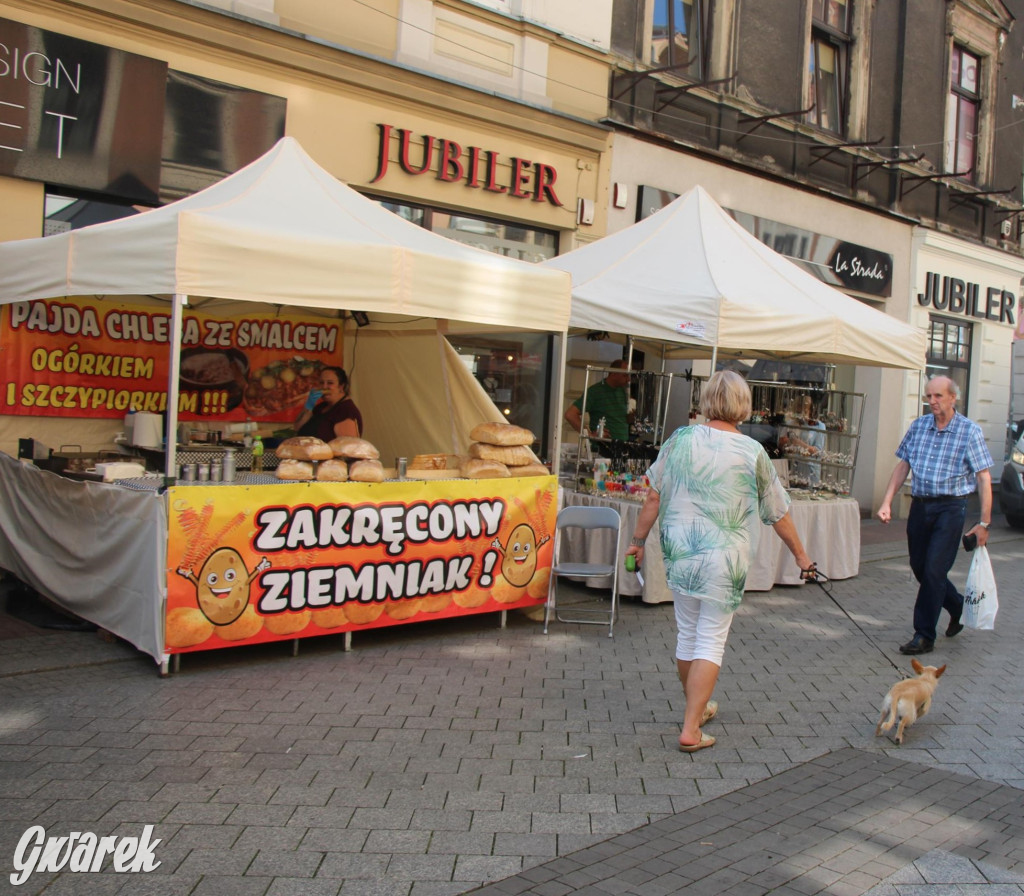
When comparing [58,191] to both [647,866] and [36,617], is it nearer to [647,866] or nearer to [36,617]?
[36,617]

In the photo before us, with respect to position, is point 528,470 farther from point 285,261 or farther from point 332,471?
point 285,261

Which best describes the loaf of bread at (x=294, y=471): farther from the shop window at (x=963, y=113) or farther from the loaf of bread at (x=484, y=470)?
the shop window at (x=963, y=113)

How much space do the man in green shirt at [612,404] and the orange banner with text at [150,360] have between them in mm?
2458

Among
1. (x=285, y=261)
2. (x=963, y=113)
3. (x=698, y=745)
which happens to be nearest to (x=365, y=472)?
(x=285, y=261)

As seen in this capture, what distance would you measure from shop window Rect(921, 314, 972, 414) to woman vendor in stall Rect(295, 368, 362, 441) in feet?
37.7

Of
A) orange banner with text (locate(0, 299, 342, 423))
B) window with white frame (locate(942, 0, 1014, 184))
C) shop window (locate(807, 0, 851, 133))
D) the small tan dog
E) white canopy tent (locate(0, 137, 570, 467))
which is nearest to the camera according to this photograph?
the small tan dog

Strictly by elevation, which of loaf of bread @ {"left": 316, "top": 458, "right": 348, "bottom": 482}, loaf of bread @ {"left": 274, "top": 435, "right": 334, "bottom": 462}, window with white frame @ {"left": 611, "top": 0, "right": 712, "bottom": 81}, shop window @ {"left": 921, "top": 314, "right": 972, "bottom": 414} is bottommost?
loaf of bread @ {"left": 316, "top": 458, "right": 348, "bottom": 482}

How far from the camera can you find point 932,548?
259 inches

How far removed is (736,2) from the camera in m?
12.6

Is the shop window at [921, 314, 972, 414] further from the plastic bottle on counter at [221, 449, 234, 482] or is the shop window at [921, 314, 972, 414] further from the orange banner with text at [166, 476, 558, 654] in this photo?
the plastic bottle on counter at [221, 449, 234, 482]

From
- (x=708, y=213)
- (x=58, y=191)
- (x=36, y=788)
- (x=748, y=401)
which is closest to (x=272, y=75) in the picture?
(x=58, y=191)

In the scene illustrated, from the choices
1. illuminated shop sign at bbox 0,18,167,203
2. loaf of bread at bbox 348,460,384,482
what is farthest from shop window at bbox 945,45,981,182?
loaf of bread at bbox 348,460,384,482

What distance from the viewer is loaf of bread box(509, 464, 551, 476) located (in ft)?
22.7

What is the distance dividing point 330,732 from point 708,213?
6.24 meters
